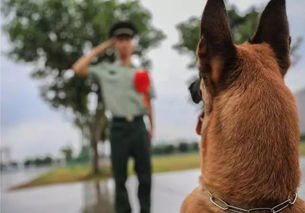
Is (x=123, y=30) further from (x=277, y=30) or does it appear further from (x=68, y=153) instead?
(x=68, y=153)

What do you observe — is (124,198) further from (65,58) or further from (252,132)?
(65,58)

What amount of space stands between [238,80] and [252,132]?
0.23 meters

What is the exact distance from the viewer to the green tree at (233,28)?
3.86 metres

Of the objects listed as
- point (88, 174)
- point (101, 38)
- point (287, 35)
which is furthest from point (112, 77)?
Answer: point (88, 174)

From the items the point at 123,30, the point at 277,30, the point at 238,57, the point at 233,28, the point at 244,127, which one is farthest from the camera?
the point at 123,30

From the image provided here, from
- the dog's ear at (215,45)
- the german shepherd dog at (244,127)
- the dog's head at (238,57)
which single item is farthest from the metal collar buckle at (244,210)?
the dog's ear at (215,45)

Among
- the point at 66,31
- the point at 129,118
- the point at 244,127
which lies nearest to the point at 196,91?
the point at 244,127

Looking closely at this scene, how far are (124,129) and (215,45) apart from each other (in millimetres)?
2613

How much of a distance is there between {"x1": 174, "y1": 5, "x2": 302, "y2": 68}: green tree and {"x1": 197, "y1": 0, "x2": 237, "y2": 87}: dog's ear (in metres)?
1.35

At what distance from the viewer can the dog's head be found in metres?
1.62

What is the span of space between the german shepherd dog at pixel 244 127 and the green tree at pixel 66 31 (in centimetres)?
1660

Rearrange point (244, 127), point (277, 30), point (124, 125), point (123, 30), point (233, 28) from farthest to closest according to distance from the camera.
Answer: point (123, 30), point (124, 125), point (233, 28), point (277, 30), point (244, 127)

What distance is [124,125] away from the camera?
13.7 ft

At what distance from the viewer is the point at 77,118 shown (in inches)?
872
